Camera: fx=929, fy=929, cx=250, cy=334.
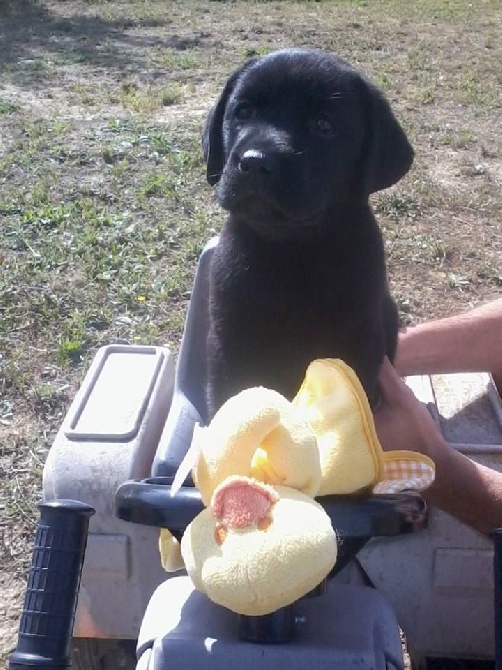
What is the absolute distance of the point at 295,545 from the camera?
1060 mm

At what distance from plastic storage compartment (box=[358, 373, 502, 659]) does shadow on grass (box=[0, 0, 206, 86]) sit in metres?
6.69

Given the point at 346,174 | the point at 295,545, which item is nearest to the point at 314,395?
the point at 295,545

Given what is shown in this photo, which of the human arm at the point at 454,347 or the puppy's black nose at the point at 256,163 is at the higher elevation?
the puppy's black nose at the point at 256,163

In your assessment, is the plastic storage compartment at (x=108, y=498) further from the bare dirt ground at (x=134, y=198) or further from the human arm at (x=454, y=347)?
the human arm at (x=454, y=347)

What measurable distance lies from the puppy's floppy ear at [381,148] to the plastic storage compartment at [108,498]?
2.44 ft

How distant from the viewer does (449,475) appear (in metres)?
1.85

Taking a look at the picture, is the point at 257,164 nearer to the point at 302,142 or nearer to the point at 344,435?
the point at 302,142

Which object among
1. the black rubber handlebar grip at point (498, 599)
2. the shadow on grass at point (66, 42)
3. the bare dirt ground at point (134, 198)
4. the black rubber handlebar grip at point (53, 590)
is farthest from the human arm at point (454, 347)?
the shadow on grass at point (66, 42)

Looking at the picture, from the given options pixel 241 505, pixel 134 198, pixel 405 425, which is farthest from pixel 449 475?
pixel 134 198

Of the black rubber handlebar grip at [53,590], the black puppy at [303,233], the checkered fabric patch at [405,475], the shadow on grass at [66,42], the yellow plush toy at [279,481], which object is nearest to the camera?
the yellow plush toy at [279,481]

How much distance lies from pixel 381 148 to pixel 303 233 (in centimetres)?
27

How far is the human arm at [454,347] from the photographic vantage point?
8.61 ft

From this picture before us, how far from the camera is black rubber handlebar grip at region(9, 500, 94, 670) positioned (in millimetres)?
1203

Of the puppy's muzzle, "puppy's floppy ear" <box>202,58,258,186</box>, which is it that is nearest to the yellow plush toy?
the puppy's muzzle
